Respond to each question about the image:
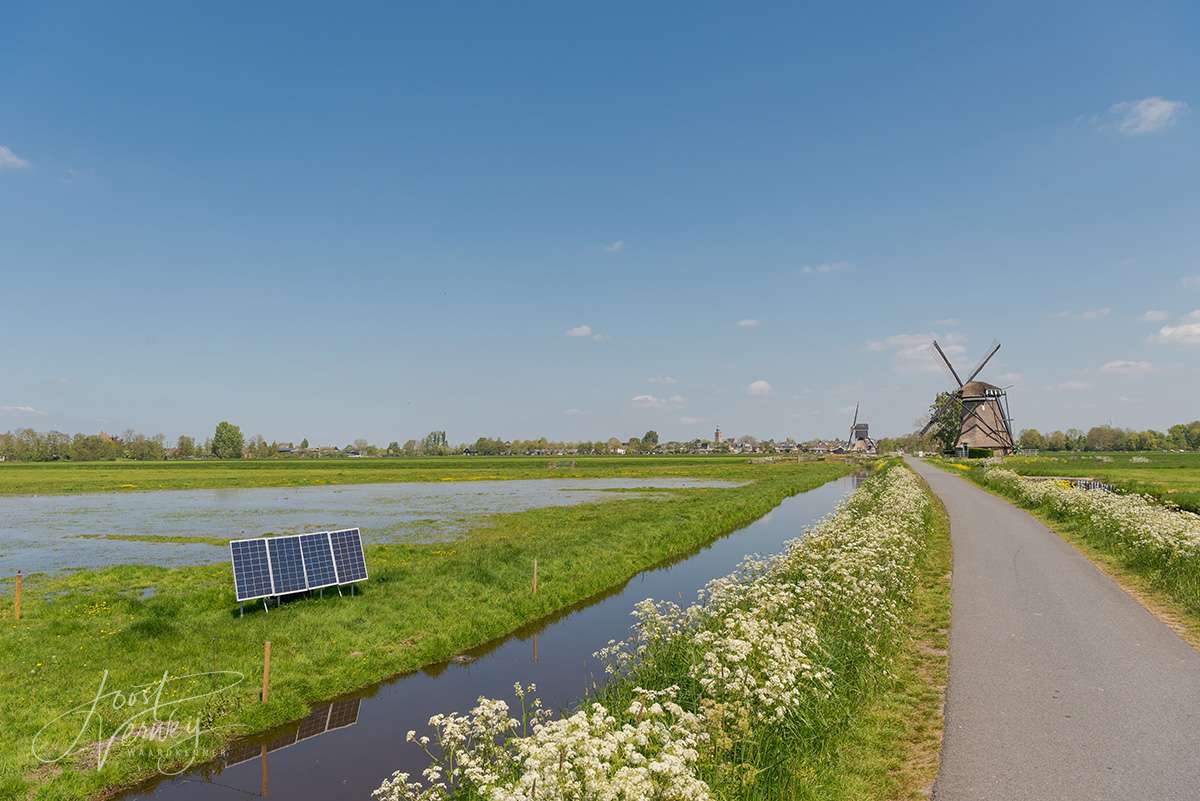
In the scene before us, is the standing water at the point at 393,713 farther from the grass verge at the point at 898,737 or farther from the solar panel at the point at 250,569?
the grass verge at the point at 898,737

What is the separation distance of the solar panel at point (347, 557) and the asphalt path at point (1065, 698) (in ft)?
55.0

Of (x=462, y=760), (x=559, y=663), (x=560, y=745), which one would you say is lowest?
(x=559, y=663)

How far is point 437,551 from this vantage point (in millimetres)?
29812

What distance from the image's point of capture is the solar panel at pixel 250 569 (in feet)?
59.0

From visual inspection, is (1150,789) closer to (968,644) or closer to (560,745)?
(968,644)

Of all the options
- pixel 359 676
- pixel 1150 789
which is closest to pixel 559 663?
pixel 359 676

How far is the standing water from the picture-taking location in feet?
35.7

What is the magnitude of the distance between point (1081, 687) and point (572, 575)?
55.1ft

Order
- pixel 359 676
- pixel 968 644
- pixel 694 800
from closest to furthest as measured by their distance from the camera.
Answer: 1. pixel 694 800
2. pixel 968 644
3. pixel 359 676

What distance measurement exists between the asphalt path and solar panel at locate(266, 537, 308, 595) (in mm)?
17184

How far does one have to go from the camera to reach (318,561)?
20156 millimetres
